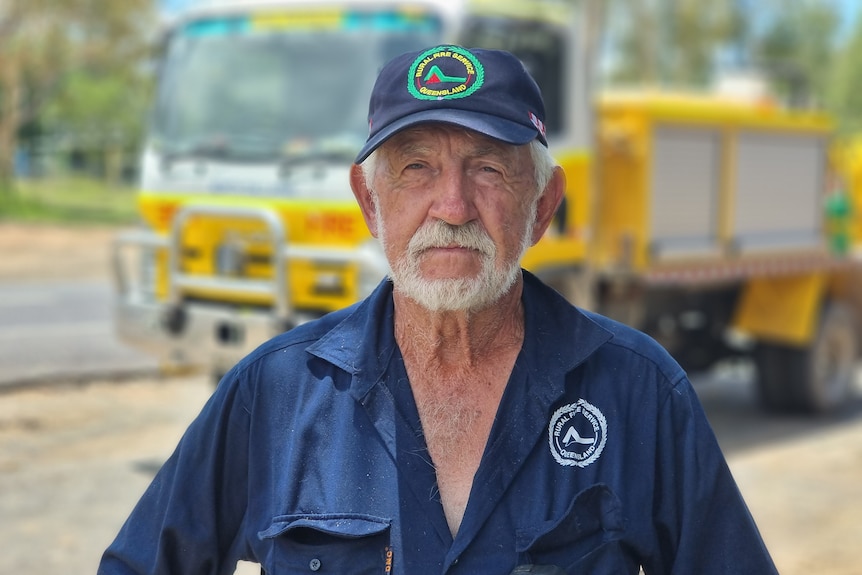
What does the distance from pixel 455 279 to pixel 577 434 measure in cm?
35

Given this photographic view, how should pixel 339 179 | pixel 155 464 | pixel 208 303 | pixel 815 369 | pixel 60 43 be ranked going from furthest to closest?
pixel 60 43, pixel 815 369, pixel 208 303, pixel 155 464, pixel 339 179

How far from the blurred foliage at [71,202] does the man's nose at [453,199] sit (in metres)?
18.9

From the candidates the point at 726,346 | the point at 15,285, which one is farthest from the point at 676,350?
the point at 15,285

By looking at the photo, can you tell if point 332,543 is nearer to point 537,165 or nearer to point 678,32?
point 537,165

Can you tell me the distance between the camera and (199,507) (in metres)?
2.11

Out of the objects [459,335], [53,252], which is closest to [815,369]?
[459,335]

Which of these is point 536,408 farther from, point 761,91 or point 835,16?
point 835,16

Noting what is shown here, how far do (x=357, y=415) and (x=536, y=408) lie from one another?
0.30m

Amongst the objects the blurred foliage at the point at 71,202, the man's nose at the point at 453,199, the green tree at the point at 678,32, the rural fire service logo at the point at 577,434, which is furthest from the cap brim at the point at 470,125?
the green tree at the point at 678,32

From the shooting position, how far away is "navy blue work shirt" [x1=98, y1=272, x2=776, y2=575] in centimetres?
196

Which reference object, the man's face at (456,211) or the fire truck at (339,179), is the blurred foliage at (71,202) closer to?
the fire truck at (339,179)

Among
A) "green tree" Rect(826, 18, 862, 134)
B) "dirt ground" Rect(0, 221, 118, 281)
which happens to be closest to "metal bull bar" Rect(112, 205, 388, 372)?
"dirt ground" Rect(0, 221, 118, 281)

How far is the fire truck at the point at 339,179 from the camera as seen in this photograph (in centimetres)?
704

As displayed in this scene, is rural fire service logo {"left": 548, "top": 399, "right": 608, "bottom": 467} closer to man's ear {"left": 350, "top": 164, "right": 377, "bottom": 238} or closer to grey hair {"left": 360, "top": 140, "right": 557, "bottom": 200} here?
grey hair {"left": 360, "top": 140, "right": 557, "bottom": 200}
